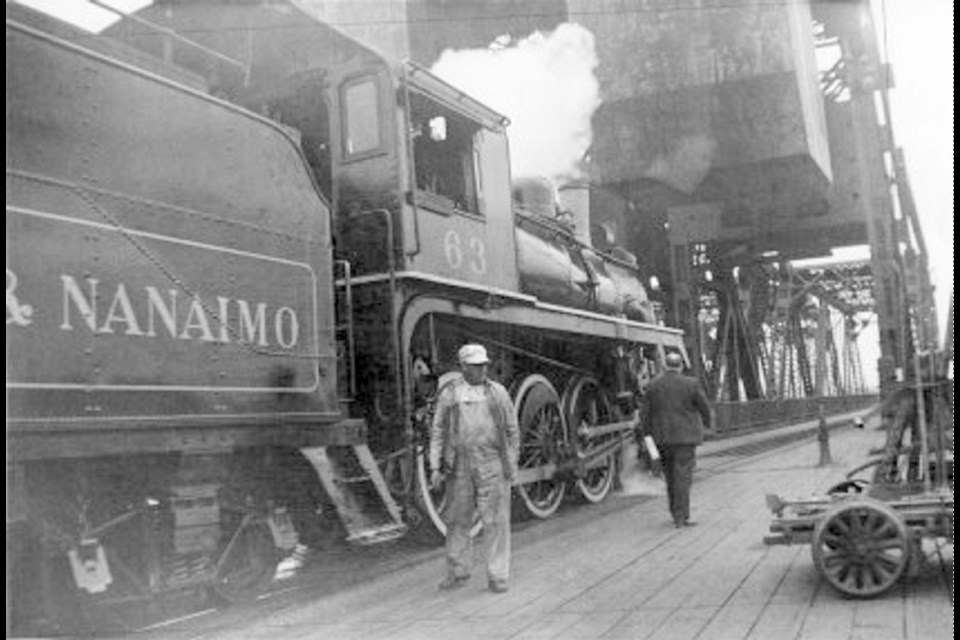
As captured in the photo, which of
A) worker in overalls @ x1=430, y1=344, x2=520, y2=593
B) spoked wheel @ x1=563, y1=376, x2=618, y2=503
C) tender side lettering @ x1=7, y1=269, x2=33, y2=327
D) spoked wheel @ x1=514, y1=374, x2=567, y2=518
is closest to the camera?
tender side lettering @ x1=7, y1=269, x2=33, y2=327

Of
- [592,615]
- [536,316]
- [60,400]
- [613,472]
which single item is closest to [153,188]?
[60,400]

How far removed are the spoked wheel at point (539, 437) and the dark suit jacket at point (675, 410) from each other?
834 mm

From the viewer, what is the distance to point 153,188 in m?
4.19

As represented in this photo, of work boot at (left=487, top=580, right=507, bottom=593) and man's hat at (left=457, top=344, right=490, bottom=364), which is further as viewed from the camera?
man's hat at (left=457, top=344, right=490, bottom=364)

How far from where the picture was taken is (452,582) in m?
4.92

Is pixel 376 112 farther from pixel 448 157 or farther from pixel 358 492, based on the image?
pixel 358 492

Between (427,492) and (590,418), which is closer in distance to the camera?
(427,492)

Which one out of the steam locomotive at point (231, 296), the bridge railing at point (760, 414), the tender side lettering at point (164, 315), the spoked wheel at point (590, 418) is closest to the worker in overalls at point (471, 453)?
the steam locomotive at point (231, 296)

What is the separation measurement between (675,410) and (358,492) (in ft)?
9.03

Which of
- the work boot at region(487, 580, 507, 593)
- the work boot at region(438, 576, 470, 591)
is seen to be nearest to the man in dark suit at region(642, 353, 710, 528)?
the work boot at region(438, 576, 470, 591)

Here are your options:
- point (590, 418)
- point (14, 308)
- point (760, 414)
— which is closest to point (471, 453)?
point (14, 308)

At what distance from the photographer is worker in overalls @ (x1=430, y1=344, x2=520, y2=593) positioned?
4.99m

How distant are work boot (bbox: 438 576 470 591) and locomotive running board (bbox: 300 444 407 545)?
1.42 ft

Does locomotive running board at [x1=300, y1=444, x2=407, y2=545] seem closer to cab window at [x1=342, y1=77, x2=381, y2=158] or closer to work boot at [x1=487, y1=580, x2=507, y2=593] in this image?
work boot at [x1=487, y1=580, x2=507, y2=593]
